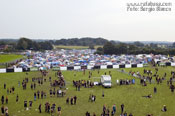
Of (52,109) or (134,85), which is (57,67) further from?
(52,109)

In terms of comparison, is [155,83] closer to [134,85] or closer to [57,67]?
[134,85]

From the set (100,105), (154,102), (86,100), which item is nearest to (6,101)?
(86,100)

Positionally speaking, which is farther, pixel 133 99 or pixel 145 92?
pixel 145 92

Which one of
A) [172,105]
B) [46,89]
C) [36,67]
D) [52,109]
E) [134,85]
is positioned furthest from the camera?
[36,67]

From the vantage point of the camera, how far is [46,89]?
28.1m

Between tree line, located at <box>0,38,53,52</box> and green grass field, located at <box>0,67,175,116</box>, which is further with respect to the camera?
tree line, located at <box>0,38,53,52</box>

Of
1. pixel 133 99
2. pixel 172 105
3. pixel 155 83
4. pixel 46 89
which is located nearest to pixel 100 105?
pixel 133 99

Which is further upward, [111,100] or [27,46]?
[27,46]

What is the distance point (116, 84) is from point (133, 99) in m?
8.34

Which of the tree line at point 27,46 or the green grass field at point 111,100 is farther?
the tree line at point 27,46

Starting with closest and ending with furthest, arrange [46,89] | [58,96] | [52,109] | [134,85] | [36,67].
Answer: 1. [52,109]
2. [58,96]
3. [46,89]
4. [134,85]
5. [36,67]

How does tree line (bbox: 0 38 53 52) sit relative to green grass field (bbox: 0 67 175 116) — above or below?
above

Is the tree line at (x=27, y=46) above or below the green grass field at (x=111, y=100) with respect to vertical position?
above

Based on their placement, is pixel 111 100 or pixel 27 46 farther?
pixel 27 46
